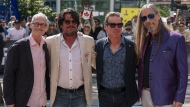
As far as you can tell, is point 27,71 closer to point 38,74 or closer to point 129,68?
point 38,74

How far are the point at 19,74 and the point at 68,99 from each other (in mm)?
703

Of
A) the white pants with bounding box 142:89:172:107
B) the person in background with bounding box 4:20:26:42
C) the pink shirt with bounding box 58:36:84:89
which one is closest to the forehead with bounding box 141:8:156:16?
the white pants with bounding box 142:89:172:107

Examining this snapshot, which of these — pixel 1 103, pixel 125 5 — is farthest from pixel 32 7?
pixel 125 5

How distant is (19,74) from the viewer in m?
5.27

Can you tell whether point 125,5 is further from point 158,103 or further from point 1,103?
point 158,103

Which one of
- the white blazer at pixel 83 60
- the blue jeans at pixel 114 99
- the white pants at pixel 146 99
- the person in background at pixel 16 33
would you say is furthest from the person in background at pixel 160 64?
the person in background at pixel 16 33

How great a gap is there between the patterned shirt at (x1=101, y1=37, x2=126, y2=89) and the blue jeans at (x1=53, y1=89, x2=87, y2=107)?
17.0 inches

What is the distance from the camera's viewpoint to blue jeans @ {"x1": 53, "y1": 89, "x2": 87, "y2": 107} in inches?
217

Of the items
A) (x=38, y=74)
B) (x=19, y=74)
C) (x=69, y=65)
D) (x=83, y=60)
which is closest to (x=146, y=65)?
(x=83, y=60)

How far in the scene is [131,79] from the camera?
537 cm

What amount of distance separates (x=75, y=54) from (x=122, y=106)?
2.89 ft

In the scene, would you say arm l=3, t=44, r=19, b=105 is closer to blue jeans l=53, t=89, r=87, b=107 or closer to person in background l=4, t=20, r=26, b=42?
blue jeans l=53, t=89, r=87, b=107

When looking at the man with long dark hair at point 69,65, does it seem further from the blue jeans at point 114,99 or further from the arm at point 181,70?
the arm at point 181,70

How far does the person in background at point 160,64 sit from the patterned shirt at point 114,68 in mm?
Result: 276
